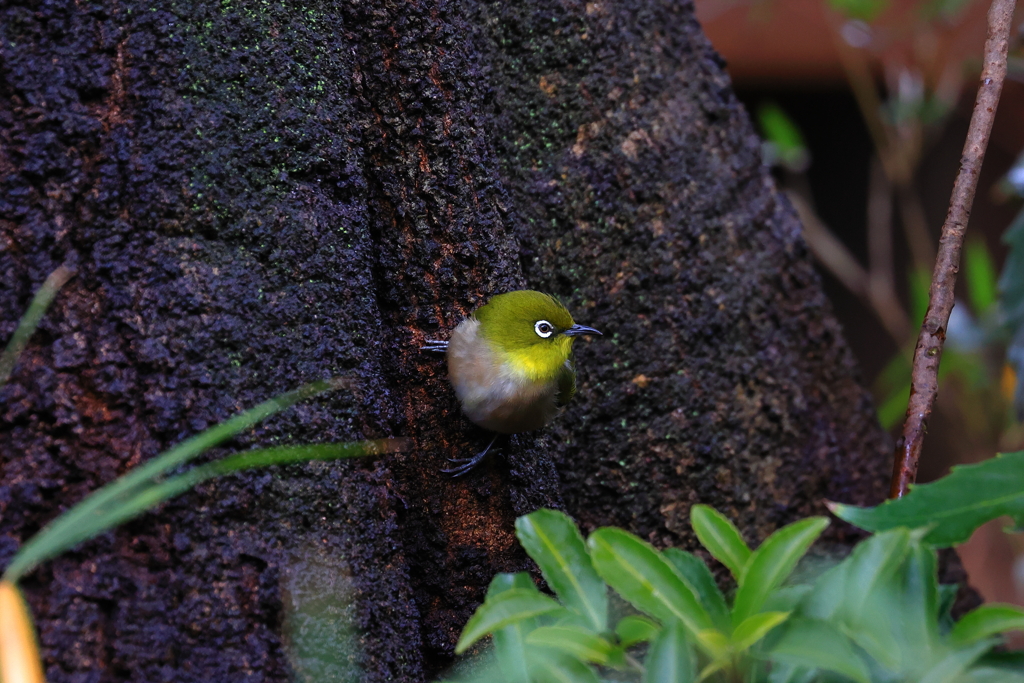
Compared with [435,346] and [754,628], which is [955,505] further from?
[435,346]

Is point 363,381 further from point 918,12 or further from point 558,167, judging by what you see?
point 918,12

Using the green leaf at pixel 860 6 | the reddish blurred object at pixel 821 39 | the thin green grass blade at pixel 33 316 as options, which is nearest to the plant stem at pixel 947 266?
the thin green grass blade at pixel 33 316

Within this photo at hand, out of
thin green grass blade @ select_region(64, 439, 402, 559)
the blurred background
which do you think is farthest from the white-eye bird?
the blurred background

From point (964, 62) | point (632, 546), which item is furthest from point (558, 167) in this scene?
point (964, 62)

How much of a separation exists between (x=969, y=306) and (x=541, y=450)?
650cm

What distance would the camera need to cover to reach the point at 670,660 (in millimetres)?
1146

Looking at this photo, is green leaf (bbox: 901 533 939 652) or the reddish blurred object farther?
the reddish blurred object

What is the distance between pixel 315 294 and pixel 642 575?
0.98 metres

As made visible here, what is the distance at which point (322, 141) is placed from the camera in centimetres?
192

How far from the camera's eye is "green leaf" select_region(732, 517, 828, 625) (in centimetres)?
122

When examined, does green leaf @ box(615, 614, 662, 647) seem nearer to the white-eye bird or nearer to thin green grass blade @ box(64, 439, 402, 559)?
thin green grass blade @ box(64, 439, 402, 559)

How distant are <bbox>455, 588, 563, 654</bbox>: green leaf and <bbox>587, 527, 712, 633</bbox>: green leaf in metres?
0.11

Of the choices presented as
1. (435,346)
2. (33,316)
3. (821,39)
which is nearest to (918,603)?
(435,346)

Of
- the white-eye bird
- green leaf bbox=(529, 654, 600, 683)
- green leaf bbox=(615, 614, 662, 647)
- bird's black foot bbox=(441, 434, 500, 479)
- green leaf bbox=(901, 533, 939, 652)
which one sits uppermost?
green leaf bbox=(901, 533, 939, 652)
